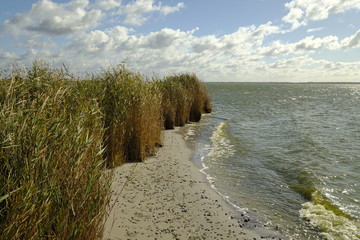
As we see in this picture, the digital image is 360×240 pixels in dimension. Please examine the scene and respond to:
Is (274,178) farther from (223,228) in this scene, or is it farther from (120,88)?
(120,88)

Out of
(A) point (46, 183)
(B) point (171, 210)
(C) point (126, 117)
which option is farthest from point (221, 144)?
(A) point (46, 183)

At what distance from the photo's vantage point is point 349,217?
6.55 metres

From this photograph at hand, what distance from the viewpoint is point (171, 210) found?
633 cm

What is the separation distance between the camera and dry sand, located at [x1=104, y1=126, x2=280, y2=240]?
5.40m

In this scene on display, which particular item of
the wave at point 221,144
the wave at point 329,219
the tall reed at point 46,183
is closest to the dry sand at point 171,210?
the tall reed at point 46,183

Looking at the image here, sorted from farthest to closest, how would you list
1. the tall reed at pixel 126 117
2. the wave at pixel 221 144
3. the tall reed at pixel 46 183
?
the wave at pixel 221 144 < the tall reed at pixel 126 117 < the tall reed at pixel 46 183

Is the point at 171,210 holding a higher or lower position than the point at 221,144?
higher

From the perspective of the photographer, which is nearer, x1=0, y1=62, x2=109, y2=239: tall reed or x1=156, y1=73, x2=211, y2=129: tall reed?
x1=0, y1=62, x2=109, y2=239: tall reed

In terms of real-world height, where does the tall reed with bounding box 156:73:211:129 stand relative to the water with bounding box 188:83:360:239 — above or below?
above

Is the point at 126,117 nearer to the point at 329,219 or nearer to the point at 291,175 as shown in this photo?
the point at 291,175

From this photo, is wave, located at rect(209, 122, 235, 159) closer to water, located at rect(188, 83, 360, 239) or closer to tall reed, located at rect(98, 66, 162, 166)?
water, located at rect(188, 83, 360, 239)

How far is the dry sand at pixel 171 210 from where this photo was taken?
213 inches

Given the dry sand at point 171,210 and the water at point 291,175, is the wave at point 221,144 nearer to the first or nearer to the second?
the water at point 291,175

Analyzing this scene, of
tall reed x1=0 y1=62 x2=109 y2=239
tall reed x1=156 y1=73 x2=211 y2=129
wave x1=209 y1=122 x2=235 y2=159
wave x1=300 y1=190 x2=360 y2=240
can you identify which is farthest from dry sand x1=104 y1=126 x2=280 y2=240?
tall reed x1=156 y1=73 x2=211 y2=129
